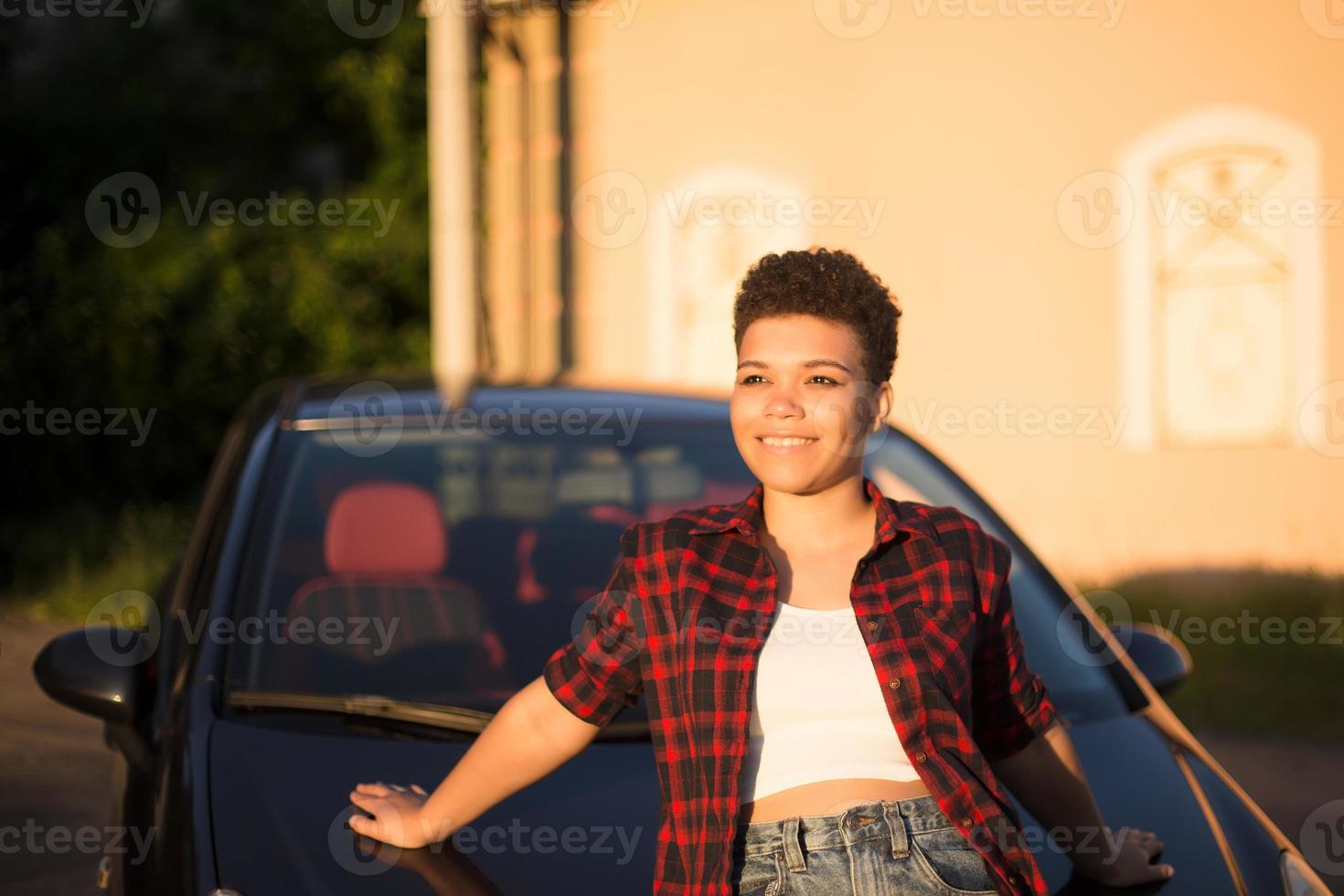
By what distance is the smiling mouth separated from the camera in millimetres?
1963

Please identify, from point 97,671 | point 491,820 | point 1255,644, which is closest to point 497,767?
point 491,820

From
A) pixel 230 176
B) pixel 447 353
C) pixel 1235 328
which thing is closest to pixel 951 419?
pixel 1235 328

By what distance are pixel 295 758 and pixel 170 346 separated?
368 inches

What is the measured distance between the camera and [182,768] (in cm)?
232

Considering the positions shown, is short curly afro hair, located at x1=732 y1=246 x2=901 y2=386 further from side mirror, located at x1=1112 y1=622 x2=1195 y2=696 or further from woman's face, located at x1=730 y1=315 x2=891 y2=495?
side mirror, located at x1=1112 y1=622 x2=1195 y2=696

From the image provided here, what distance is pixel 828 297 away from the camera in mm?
2023

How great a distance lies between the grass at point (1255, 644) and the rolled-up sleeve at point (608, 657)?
4.47 metres

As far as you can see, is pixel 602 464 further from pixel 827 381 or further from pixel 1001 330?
pixel 1001 330

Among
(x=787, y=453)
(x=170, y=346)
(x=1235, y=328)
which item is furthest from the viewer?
(x=170, y=346)

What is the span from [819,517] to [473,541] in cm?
150

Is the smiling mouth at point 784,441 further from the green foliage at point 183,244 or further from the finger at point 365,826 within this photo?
the green foliage at point 183,244

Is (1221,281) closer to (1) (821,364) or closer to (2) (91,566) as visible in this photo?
(1) (821,364)

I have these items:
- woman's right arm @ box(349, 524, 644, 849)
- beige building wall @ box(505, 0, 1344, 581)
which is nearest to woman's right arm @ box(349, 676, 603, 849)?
woman's right arm @ box(349, 524, 644, 849)

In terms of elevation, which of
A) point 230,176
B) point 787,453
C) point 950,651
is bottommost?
point 950,651
